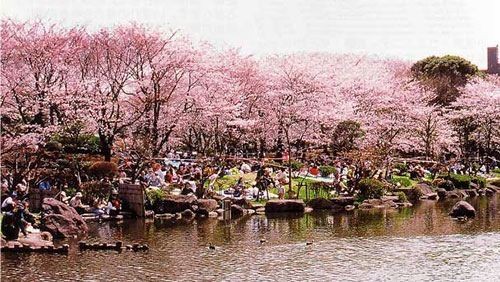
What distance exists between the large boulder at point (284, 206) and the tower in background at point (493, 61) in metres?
55.7

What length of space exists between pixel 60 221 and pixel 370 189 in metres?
16.9

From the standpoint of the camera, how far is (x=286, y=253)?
70.5 ft

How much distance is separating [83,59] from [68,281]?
22.2 metres

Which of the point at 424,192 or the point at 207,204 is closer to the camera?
the point at 207,204

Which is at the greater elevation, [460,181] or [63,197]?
[460,181]

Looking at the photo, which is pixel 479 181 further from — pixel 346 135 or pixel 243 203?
pixel 243 203

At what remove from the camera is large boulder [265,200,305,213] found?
32.2 meters

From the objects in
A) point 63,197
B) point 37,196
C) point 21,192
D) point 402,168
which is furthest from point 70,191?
point 402,168

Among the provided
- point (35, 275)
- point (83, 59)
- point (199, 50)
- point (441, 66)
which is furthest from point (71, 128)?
point (441, 66)

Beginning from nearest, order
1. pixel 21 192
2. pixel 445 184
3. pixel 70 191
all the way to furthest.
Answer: pixel 21 192
pixel 70 191
pixel 445 184

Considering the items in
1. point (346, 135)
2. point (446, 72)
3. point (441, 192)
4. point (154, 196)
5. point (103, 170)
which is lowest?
point (441, 192)

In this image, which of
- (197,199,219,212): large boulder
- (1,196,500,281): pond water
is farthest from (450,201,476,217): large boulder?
(197,199,219,212): large boulder

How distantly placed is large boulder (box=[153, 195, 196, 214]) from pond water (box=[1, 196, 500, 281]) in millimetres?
1904

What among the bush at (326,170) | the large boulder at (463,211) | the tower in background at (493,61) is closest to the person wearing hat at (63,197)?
the bush at (326,170)
